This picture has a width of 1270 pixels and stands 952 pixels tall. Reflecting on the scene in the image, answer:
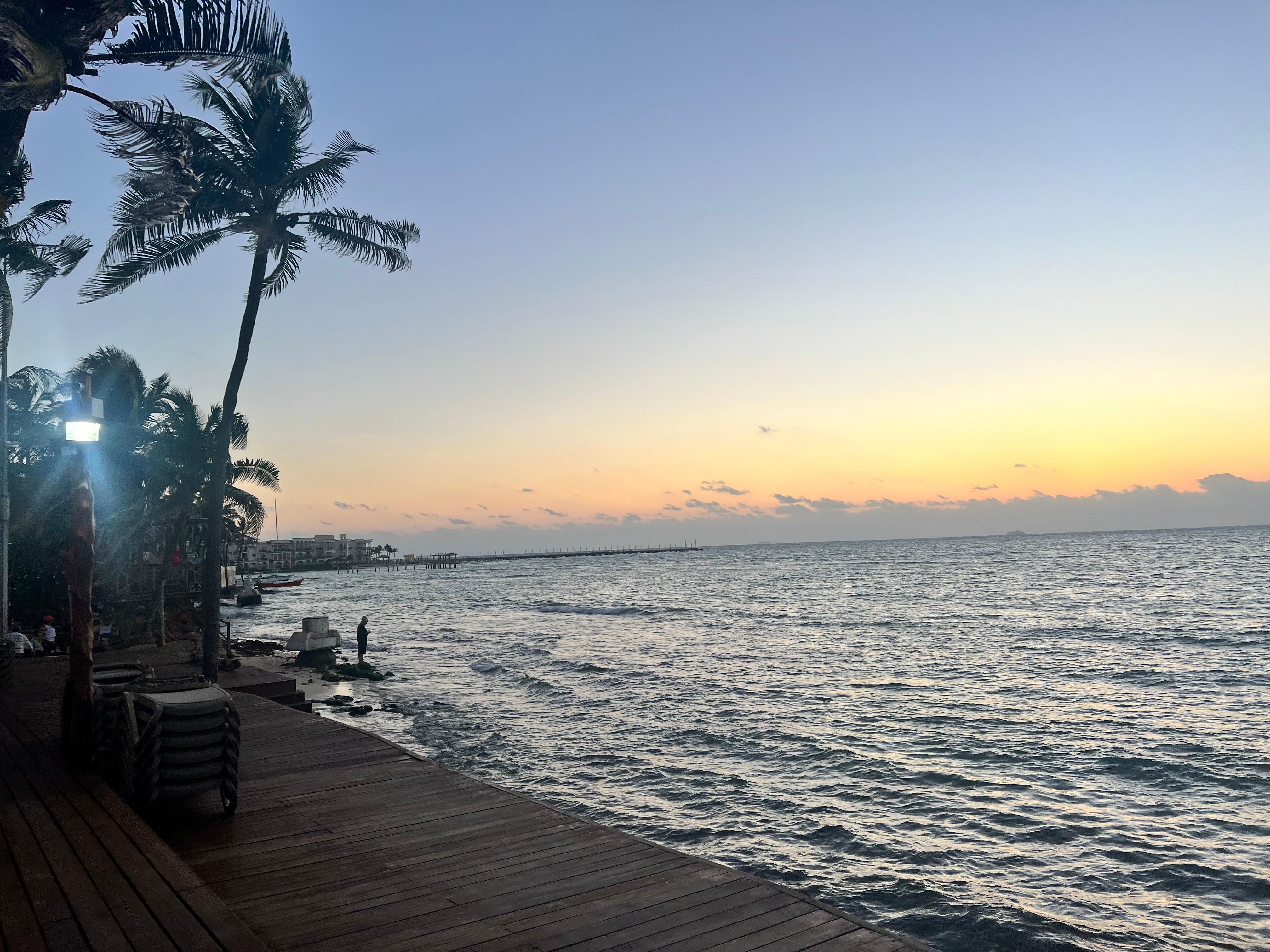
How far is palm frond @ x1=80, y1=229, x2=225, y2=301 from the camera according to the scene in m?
16.3

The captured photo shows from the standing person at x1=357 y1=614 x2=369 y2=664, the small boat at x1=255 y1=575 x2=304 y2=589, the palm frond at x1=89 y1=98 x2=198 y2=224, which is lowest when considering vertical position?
the small boat at x1=255 y1=575 x2=304 y2=589

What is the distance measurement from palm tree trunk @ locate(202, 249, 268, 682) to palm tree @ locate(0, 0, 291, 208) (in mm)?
7268

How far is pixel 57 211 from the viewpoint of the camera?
20.1 metres

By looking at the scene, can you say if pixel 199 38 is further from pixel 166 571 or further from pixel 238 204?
pixel 166 571

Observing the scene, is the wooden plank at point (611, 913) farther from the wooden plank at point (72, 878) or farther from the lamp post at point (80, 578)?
the lamp post at point (80, 578)

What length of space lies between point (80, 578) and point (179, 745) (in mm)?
2901

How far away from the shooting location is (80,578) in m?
9.14

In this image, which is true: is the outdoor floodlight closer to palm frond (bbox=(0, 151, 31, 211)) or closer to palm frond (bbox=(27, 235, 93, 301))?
palm frond (bbox=(0, 151, 31, 211))

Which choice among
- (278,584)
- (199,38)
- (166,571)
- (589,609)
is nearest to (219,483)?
(199,38)

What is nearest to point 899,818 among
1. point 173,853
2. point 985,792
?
point 985,792

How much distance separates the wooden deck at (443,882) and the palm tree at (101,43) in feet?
20.4

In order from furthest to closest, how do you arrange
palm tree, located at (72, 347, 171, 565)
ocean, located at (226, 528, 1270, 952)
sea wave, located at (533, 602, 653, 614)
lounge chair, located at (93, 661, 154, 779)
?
sea wave, located at (533, 602, 653, 614) < palm tree, located at (72, 347, 171, 565) < ocean, located at (226, 528, 1270, 952) < lounge chair, located at (93, 661, 154, 779)

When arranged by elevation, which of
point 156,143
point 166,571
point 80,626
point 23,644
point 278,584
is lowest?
point 278,584

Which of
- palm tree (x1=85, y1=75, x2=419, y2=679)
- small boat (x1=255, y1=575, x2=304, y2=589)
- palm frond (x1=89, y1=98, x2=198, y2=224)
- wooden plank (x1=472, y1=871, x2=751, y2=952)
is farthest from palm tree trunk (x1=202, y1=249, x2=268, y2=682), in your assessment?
small boat (x1=255, y1=575, x2=304, y2=589)
